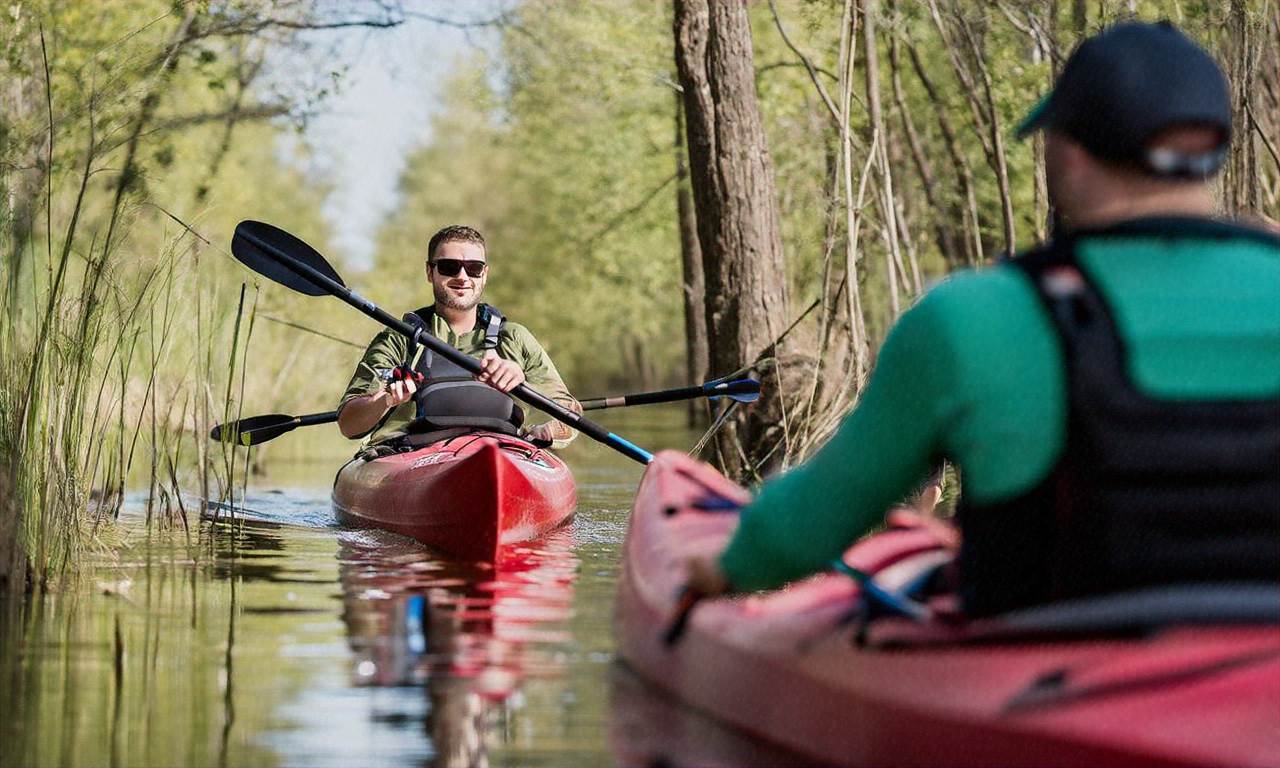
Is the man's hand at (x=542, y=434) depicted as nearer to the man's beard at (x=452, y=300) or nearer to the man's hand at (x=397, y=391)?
the man's beard at (x=452, y=300)

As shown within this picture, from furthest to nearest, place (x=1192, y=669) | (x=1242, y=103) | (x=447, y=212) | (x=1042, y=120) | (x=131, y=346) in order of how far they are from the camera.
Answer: (x=447, y=212)
(x=1242, y=103)
(x=131, y=346)
(x=1042, y=120)
(x=1192, y=669)

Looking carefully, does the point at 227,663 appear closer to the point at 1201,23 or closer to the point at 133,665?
the point at 133,665

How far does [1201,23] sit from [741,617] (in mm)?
6217

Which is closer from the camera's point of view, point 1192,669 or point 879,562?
point 1192,669

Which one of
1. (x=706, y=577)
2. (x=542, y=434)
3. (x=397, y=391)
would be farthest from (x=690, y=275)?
(x=706, y=577)

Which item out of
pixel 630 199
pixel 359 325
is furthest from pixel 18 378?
pixel 630 199

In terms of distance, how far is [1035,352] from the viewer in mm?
3055

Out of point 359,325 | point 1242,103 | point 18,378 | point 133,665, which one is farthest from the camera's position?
point 359,325

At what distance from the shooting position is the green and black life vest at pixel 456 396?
9023 mm

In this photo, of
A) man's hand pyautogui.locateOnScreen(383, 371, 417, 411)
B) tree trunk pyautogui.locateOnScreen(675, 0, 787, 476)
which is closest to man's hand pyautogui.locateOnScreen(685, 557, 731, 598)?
man's hand pyautogui.locateOnScreen(383, 371, 417, 411)

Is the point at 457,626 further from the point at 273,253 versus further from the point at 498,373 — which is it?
the point at 273,253

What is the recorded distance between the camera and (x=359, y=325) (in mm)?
24406

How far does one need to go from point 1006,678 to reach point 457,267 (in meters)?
6.12

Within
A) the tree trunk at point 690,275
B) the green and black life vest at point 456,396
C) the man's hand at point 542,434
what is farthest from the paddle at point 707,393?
the tree trunk at point 690,275
